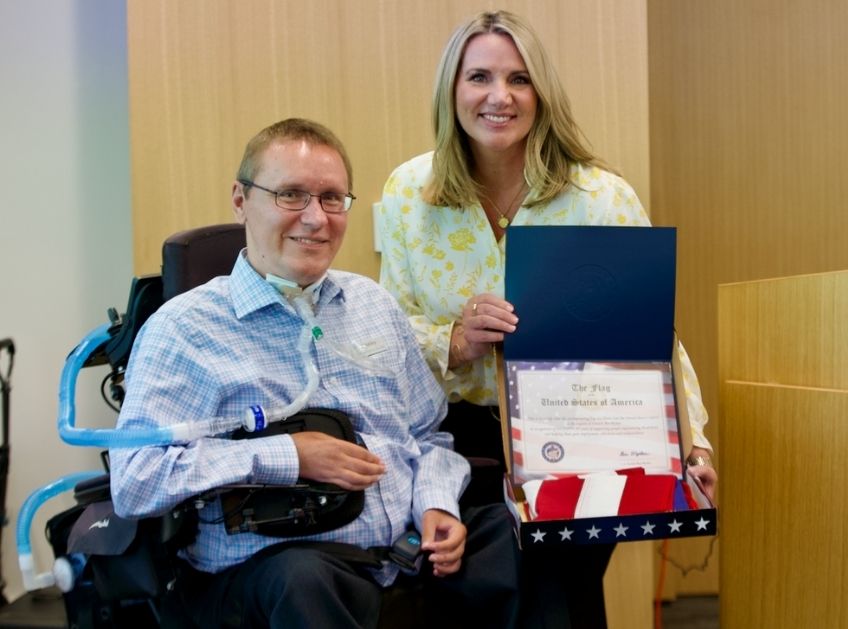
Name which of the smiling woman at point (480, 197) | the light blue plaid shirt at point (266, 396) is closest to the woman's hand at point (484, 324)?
the smiling woman at point (480, 197)

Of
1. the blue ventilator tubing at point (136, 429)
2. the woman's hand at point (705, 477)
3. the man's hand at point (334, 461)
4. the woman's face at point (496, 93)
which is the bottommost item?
the woman's hand at point (705, 477)

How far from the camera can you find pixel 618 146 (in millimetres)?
2152

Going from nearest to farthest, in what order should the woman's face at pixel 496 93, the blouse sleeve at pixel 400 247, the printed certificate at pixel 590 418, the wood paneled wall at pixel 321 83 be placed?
the printed certificate at pixel 590 418, the woman's face at pixel 496 93, the blouse sleeve at pixel 400 247, the wood paneled wall at pixel 321 83

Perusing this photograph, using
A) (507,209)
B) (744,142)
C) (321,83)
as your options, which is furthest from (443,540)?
(744,142)

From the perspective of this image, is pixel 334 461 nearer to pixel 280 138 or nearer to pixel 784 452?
pixel 280 138

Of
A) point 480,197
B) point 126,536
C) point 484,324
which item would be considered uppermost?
point 480,197

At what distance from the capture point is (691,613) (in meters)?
2.46

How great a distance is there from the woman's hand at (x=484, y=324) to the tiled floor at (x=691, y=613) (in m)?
1.40

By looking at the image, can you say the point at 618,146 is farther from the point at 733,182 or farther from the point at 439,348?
the point at 439,348

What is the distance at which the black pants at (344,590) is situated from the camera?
1071 millimetres

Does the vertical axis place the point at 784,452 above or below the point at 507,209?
below

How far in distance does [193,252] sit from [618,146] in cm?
125

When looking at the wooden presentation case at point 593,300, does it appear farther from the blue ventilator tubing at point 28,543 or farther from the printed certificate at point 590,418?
the blue ventilator tubing at point 28,543

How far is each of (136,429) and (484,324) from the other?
61 cm
